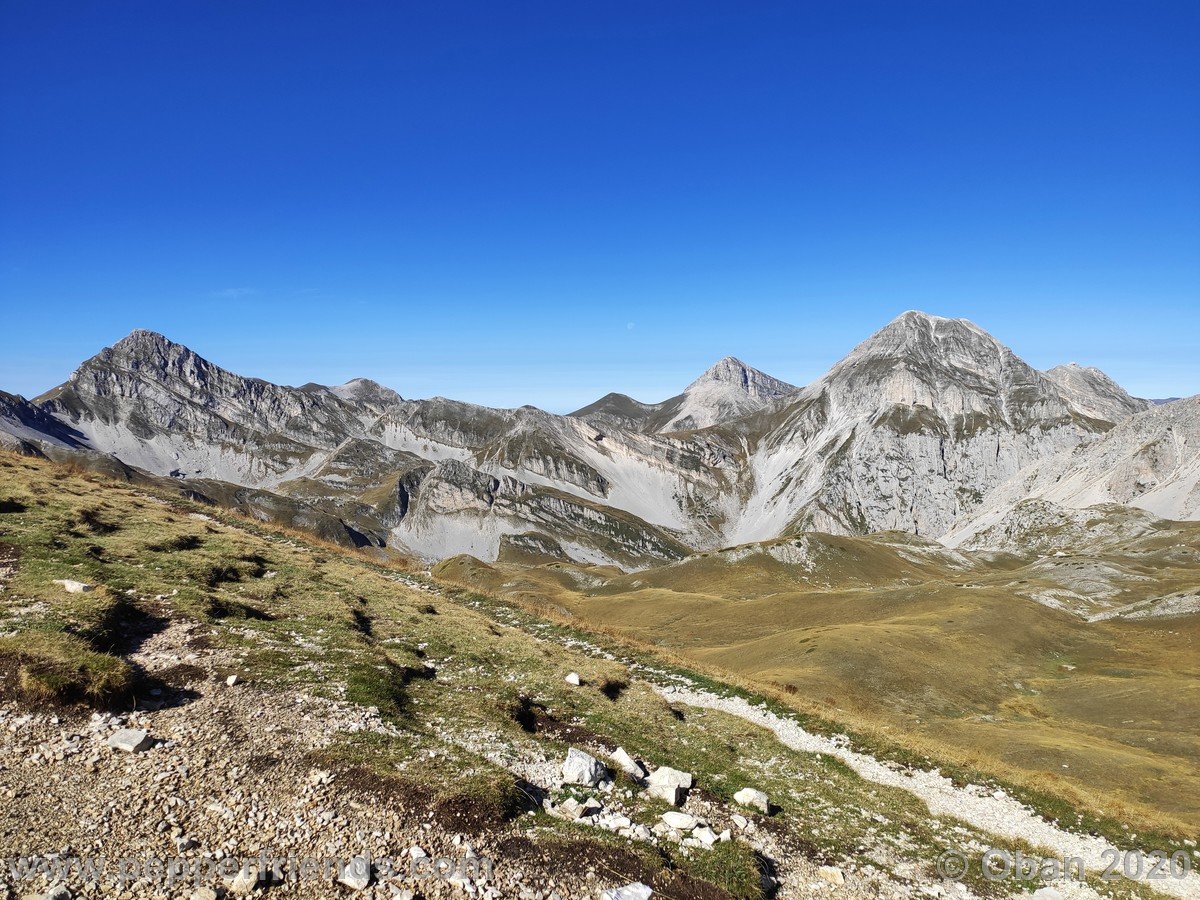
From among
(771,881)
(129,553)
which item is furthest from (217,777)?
(129,553)

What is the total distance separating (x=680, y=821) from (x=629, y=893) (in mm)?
4128

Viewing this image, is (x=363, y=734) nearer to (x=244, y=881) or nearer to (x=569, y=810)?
(x=244, y=881)

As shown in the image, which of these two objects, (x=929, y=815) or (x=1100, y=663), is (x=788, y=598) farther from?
(x=929, y=815)

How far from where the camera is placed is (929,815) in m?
21.8

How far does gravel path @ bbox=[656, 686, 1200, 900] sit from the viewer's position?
20.6 meters

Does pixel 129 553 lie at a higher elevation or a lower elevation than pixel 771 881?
higher

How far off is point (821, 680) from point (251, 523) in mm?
53769

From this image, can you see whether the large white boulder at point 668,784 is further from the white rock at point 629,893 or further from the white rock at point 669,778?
the white rock at point 629,893

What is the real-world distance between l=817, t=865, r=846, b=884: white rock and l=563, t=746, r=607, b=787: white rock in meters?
6.56

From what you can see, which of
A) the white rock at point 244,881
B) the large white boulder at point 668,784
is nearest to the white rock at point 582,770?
the large white boulder at point 668,784

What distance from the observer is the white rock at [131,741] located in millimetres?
14475

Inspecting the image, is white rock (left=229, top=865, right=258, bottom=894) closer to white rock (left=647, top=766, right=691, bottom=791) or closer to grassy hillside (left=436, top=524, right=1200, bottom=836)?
white rock (left=647, top=766, right=691, bottom=791)

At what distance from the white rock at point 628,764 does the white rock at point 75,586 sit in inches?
839

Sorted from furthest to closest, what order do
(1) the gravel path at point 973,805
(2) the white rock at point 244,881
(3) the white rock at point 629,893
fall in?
1. (1) the gravel path at point 973,805
2. (3) the white rock at point 629,893
3. (2) the white rock at point 244,881
